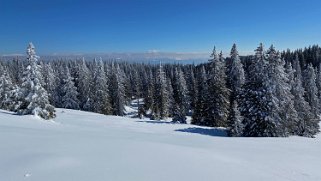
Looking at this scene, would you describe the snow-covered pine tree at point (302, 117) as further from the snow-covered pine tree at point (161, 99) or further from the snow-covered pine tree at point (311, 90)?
the snow-covered pine tree at point (161, 99)

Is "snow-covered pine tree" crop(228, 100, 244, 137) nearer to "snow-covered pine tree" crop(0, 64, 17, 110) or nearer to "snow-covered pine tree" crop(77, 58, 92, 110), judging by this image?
"snow-covered pine tree" crop(0, 64, 17, 110)

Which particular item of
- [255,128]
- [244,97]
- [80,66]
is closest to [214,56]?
[244,97]

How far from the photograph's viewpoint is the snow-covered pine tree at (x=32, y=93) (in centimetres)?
3039

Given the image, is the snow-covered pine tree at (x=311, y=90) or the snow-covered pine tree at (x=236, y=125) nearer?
the snow-covered pine tree at (x=236, y=125)

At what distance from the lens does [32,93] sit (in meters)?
30.6

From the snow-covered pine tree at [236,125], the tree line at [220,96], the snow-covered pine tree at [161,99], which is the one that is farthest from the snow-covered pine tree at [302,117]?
the snow-covered pine tree at [161,99]

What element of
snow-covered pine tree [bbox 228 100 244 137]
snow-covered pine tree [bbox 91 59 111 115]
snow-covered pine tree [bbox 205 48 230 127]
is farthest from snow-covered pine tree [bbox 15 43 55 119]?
snow-covered pine tree [bbox 91 59 111 115]

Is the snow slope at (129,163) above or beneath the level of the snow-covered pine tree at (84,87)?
above

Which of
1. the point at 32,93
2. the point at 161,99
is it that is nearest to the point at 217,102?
the point at 161,99

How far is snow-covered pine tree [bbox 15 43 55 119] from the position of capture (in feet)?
99.7

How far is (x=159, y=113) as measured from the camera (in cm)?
6588

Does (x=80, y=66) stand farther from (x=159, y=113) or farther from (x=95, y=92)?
(x=159, y=113)

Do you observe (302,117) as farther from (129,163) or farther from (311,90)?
(129,163)

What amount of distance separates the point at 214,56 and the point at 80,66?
39.1 m
